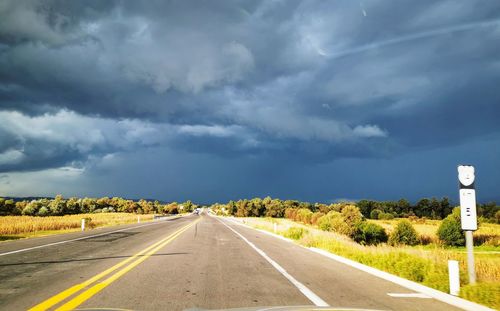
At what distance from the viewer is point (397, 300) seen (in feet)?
22.3

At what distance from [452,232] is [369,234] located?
1235 centimetres

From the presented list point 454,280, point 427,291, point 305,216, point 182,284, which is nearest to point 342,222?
point 305,216

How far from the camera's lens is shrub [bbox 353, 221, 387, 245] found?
61469 mm

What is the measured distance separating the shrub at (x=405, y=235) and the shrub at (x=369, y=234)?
11.2ft

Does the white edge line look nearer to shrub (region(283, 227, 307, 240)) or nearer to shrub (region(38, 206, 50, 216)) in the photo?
shrub (region(283, 227, 307, 240))

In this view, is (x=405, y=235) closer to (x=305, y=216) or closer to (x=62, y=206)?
(x=305, y=216)

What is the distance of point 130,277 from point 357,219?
65.0 meters

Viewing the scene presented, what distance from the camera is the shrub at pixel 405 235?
5550cm

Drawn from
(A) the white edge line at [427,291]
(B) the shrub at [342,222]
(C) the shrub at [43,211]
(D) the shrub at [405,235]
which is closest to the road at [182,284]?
(A) the white edge line at [427,291]

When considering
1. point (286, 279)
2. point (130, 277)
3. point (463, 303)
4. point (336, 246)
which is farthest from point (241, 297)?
point (336, 246)

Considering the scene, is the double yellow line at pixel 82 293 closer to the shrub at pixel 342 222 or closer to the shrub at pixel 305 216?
the shrub at pixel 342 222

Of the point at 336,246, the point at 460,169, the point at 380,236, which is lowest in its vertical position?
the point at 380,236

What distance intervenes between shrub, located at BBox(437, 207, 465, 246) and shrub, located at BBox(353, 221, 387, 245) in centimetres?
881

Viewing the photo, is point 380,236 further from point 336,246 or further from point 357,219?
point 336,246
